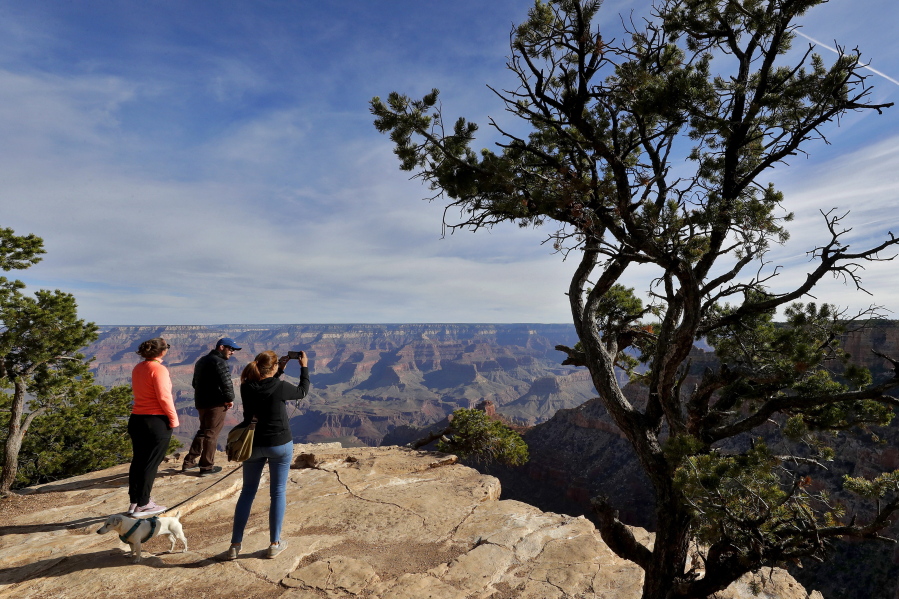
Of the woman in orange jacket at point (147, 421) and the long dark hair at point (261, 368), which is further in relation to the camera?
the woman in orange jacket at point (147, 421)

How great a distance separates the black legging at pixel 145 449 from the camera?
4727 mm

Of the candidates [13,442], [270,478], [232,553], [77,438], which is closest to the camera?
[270,478]

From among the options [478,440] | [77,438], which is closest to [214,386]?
[478,440]

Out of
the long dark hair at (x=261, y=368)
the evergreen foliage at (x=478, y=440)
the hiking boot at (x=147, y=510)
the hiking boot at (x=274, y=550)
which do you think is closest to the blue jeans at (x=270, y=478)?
the hiking boot at (x=274, y=550)

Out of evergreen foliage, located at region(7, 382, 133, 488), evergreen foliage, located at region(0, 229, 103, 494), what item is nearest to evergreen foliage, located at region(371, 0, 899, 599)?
evergreen foliage, located at region(0, 229, 103, 494)

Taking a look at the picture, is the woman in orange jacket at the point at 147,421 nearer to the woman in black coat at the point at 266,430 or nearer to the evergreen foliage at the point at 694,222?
the woman in black coat at the point at 266,430

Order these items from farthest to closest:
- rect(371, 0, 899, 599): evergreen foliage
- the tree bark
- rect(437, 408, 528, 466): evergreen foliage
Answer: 1. rect(437, 408, 528, 466): evergreen foliage
2. the tree bark
3. rect(371, 0, 899, 599): evergreen foliage

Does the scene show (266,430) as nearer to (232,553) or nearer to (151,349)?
(232,553)

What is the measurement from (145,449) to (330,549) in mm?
2355

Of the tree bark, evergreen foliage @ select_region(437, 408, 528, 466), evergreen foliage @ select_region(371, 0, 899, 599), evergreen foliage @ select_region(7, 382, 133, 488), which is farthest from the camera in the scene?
evergreen foliage @ select_region(437, 408, 528, 466)

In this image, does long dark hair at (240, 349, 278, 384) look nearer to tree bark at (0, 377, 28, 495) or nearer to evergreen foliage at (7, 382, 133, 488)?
tree bark at (0, 377, 28, 495)

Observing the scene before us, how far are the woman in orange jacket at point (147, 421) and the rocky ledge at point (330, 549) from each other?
557 mm

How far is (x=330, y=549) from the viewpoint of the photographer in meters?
4.98

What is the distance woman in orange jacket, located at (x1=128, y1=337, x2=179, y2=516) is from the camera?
470 cm
